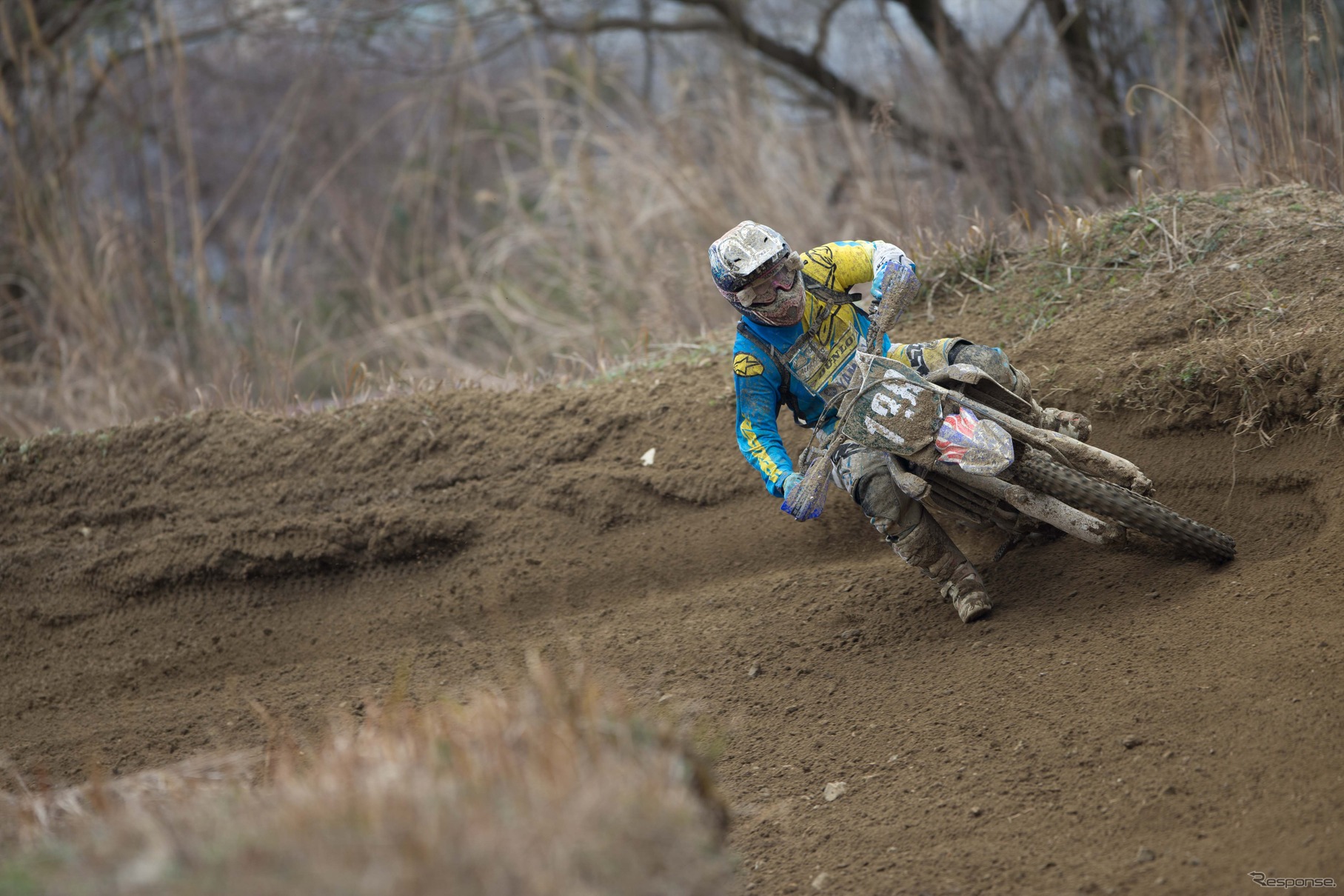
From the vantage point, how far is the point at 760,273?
12.7ft

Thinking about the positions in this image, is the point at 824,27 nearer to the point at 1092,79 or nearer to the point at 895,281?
the point at 1092,79

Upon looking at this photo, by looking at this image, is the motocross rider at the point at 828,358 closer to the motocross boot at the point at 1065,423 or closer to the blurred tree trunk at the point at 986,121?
the motocross boot at the point at 1065,423

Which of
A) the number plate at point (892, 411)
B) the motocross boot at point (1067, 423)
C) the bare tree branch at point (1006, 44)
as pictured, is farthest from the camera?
the bare tree branch at point (1006, 44)

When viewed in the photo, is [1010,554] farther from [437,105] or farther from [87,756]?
[437,105]

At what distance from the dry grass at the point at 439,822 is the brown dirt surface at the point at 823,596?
1172 mm

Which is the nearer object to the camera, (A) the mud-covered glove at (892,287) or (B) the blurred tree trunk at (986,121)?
(A) the mud-covered glove at (892,287)

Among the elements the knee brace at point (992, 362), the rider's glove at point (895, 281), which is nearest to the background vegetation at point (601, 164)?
the knee brace at point (992, 362)

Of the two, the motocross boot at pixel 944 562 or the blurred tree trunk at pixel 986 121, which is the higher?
the blurred tree trunk at pixel 986 121

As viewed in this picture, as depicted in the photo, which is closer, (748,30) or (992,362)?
(992,362)

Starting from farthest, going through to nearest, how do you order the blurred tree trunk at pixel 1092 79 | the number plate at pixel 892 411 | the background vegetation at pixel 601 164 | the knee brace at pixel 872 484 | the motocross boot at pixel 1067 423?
the blurred tree trunk at pixel 1092 79 → the background vegetation at pixel 601 164 → the motocross boot at pixel 1067 423 → the knee brace at pixel 872 484 → the number plate at pixel 892 411

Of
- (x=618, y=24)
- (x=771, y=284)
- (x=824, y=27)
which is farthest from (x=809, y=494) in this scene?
(x=618, y=24)

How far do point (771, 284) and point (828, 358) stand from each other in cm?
45

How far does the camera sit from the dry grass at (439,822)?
5.74 ft

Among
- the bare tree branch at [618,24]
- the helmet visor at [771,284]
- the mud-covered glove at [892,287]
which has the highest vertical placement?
the bare tree branch at [618,24]
